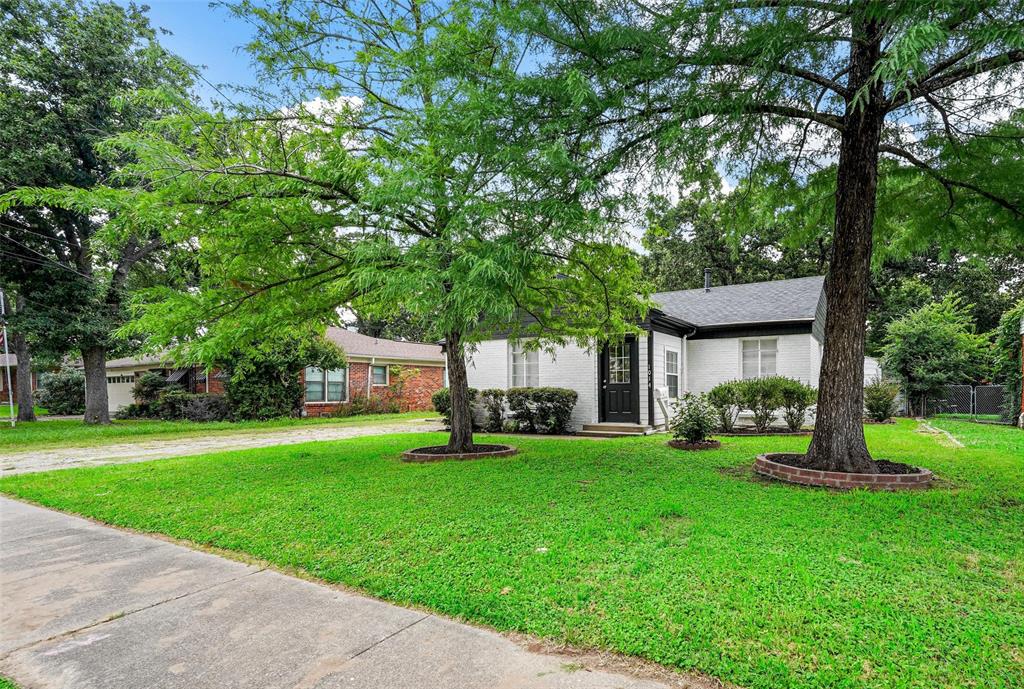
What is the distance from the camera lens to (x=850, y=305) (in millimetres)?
6492

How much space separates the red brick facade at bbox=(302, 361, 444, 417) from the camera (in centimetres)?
2092

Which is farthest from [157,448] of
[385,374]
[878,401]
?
[878,401]

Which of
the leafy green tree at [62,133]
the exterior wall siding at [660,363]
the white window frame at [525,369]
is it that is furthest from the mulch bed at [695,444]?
the leafy green tree at [62,133]

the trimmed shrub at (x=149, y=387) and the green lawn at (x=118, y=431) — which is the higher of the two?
the trimmed shrub at (x=149, y=387)

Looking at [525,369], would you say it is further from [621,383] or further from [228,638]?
[228,638]

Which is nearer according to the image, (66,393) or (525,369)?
(525,369)

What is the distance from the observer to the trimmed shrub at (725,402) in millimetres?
11883

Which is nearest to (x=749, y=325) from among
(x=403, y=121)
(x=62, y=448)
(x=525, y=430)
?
(x=525, y=430)

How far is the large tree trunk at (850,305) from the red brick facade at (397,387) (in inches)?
703

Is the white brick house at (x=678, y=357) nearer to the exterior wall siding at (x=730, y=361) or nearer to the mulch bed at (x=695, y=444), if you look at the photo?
the exterior wall siding at (x=730, y=361)

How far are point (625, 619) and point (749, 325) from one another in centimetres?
1253

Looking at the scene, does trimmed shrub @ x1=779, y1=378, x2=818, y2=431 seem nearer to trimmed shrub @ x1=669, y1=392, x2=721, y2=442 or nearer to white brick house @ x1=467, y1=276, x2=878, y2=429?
white brick house @ x1=467, y1=276, x2=878, y2=429

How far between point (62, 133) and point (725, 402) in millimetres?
18985

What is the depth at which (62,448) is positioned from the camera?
12.1 meters
